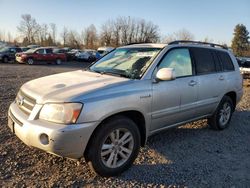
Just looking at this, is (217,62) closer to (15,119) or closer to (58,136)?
(58,136)

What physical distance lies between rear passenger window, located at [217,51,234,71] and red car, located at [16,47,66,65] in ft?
74.8

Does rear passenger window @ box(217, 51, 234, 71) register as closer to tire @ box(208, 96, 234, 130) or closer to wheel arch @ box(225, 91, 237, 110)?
wheel arch @ box(225, 91, 237, 110)

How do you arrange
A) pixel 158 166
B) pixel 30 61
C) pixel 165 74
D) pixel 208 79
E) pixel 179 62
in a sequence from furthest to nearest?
pixel 30 61, pixel 208 79, pixel 179 62, pixel 158 166, pixel 165 74

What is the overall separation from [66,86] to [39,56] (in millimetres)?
24380

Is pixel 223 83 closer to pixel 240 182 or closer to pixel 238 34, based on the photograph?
pixel 240 182

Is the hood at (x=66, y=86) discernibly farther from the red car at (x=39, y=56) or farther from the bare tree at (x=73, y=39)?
the bare tree at (x=73, y=39)

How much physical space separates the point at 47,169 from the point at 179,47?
2874 millimetres

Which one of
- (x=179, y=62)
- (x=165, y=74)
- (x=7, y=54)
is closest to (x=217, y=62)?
(x=179, y=62)

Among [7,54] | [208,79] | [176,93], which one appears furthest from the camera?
[7,54]

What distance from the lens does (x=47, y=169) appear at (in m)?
3.92

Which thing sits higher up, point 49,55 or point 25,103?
point 25,103

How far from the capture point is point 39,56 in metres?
26.8

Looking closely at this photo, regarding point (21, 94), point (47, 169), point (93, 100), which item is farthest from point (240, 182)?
point (21, 94)

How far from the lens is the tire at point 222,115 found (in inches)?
232
